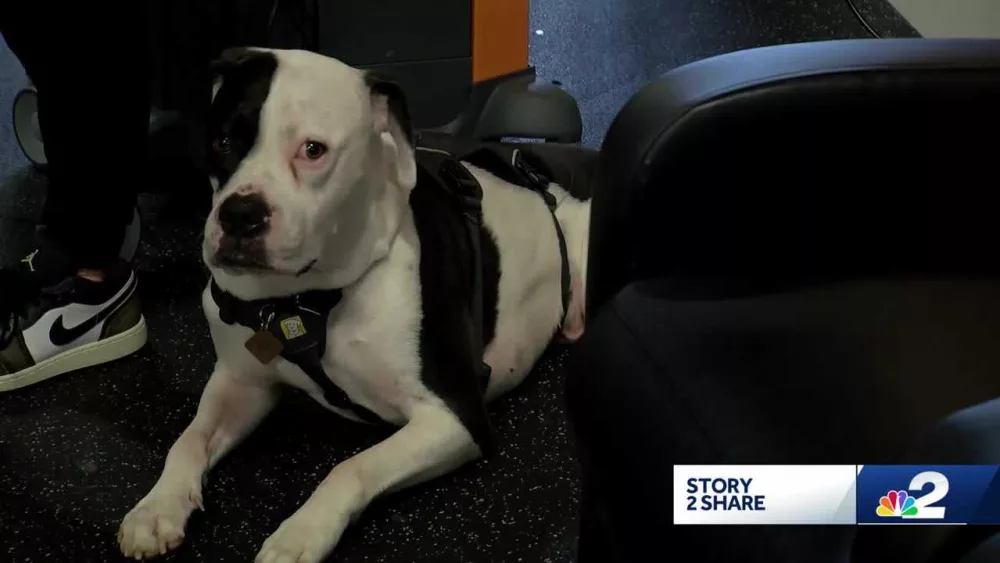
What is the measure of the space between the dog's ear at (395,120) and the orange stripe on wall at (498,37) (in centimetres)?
69

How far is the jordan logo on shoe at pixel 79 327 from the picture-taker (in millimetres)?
1476

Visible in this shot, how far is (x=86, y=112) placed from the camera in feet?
4.58

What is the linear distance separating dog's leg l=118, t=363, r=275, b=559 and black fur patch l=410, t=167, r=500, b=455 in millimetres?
270

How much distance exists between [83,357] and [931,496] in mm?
1267

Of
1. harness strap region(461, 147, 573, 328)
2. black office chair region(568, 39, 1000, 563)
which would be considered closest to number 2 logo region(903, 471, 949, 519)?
black office chair region(568, 39, 1000, 563)

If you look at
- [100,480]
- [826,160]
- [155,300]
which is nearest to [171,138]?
[155,300]

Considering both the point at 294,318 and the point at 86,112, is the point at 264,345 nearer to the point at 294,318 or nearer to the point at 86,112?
the point at 294,318

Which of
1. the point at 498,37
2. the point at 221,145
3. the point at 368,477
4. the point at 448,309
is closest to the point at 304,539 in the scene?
the point at 368,477

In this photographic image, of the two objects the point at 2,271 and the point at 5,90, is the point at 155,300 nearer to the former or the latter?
the point at 2,271

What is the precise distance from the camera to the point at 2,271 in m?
1.49

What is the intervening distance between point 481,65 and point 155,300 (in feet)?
2.34

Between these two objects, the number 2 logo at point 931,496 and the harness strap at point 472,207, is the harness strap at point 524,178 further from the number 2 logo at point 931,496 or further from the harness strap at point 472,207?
the number 2 logo at point 931,496

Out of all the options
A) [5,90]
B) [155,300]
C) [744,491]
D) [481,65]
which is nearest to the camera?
[744,491]

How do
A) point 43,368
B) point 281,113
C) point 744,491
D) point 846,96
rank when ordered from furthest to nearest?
point 43,368 → point 281,113 → point 846,96 → point 744,491
